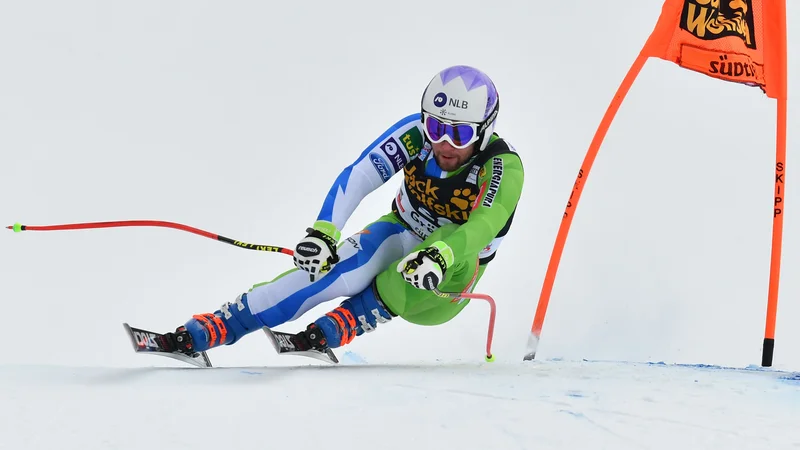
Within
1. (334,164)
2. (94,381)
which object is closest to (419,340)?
(334,164)

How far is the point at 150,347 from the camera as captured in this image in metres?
3.66

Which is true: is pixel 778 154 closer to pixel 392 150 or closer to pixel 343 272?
pixel 392 150

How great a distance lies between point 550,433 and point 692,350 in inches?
141

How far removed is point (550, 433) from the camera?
2428 millimetres

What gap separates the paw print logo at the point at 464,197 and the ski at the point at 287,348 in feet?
3.08

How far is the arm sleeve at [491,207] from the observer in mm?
3750

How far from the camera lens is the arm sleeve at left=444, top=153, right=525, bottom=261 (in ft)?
12.3

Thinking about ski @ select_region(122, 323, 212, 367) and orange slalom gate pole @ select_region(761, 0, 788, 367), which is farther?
orange slalom gate pole @ select_region(761, 0, 788, 367)

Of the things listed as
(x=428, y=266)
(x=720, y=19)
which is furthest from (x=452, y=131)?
(x=720, y=19)

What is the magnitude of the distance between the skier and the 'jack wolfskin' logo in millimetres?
1385

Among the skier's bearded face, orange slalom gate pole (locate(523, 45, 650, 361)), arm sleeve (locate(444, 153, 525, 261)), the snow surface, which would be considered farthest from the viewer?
orange slalom gate pole (locate(523, 45, 650, 361))

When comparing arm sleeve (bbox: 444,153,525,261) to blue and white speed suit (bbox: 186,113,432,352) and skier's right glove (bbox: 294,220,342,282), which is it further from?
skier's right glove (bbox: 294,220,342,282)

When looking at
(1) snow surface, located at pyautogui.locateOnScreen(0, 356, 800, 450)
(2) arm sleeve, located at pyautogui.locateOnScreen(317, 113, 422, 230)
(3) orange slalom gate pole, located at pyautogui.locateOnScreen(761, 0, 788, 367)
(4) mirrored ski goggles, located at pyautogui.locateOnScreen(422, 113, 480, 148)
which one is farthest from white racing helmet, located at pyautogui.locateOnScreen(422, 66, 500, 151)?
(3) orange slalom gate pole, located at pyautogui.locateOnScreen(761, 0, 788, 367)

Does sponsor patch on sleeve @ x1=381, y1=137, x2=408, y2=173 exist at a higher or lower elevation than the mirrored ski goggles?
lower
